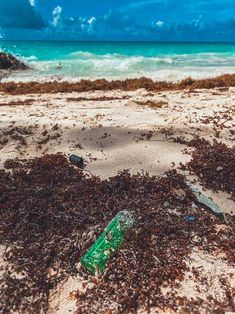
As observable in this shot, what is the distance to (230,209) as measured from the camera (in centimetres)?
383

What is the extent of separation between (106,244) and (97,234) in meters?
0.25

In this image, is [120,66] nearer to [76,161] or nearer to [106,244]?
[76,161]

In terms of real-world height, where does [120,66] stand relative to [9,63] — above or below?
below

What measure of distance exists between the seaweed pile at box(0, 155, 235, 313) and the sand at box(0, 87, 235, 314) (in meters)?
0.31

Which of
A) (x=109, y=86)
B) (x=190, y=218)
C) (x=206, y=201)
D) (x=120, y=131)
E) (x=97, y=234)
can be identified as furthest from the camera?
(x=109, y=86)

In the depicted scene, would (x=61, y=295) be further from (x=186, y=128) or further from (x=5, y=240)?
(x=186, y=128)

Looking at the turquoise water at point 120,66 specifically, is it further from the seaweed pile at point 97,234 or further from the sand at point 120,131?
the seaweed pile at point 97,234

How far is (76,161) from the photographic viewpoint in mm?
4773

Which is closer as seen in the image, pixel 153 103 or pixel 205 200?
pixel 205 200

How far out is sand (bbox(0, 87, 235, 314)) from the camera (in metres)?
4.83

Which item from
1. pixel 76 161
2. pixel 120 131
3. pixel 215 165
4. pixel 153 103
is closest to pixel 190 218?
pixel 215 165

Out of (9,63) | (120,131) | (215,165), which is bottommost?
(215,165)

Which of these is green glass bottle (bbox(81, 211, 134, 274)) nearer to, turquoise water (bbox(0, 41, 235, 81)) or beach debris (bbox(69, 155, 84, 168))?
beach debris (bbox(69, 155, 84, 168))

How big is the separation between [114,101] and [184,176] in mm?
4160
